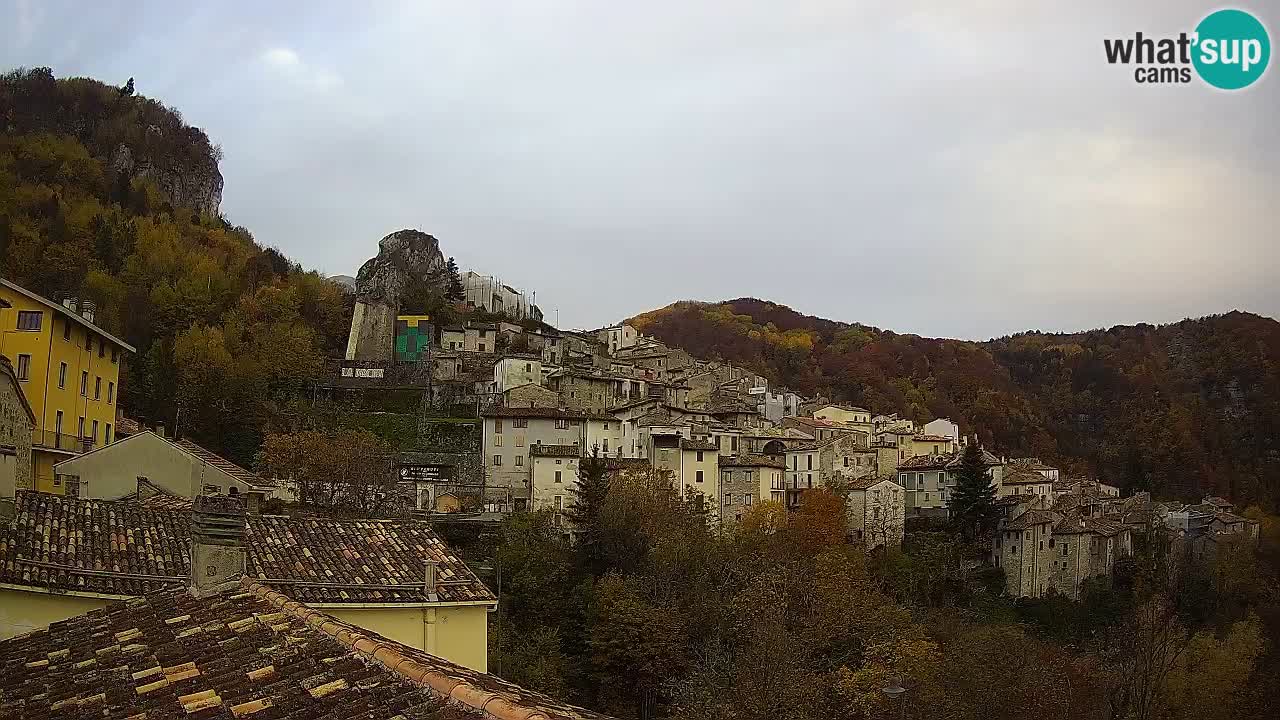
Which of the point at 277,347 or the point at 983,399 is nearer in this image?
the point at 277,347

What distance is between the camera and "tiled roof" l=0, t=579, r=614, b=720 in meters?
5.39

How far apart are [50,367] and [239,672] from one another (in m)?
37.1

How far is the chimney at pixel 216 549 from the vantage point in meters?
8.62

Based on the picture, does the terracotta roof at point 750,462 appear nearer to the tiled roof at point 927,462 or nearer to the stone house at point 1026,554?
the stone house at point 1026,554

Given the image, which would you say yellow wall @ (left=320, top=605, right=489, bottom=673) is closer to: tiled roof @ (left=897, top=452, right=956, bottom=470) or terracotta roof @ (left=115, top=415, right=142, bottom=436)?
terracotta roof @ (left=115, top=415, right=142, bottom=436)

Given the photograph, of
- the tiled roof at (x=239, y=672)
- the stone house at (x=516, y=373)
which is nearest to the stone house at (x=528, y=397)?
the stone house at (x=516, y=373)

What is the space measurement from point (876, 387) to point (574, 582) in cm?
7601

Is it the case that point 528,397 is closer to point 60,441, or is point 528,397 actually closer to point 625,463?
point 625,463

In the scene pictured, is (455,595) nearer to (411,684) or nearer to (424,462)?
(411,684)

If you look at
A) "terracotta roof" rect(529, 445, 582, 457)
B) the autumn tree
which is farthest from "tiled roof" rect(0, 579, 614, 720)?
"terracotta roof" rect(529, 445, 582, 457)

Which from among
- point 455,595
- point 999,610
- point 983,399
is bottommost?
point 999,610

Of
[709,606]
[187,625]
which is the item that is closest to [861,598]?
[709,606]

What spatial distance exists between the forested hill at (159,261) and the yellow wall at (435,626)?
43.4 m

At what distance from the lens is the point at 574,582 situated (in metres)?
41.6
